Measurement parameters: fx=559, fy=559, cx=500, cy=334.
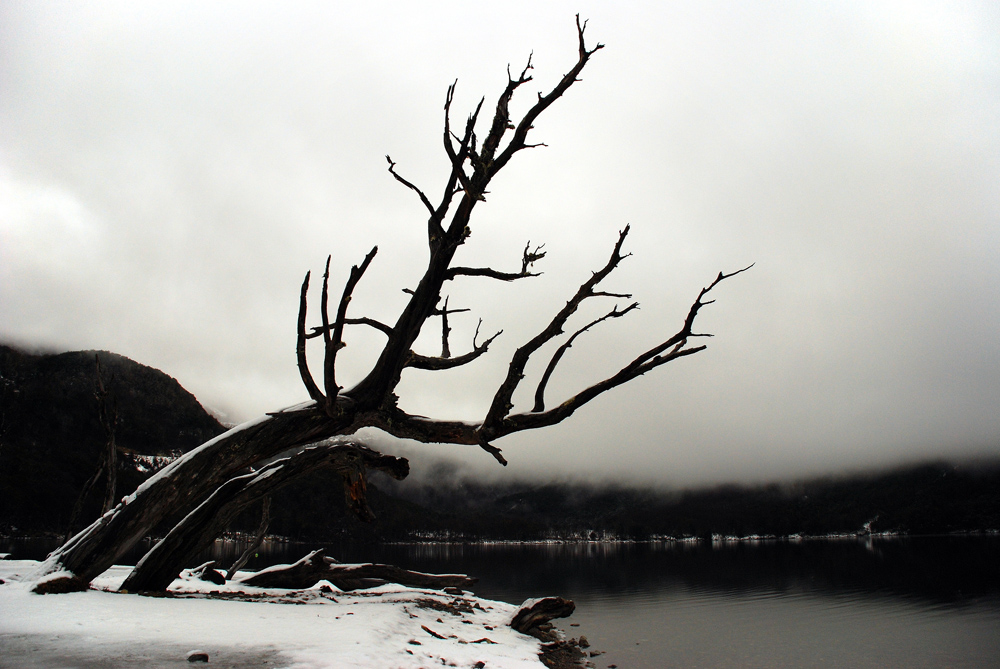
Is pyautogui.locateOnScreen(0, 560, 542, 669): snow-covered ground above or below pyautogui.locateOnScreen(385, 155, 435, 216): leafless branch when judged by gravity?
below

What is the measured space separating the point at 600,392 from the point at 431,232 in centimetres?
422

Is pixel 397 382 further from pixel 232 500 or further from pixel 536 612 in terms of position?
pixel 536 612

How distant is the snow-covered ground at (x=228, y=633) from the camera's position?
24.6 ft

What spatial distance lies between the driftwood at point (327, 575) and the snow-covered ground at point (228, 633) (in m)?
2.99

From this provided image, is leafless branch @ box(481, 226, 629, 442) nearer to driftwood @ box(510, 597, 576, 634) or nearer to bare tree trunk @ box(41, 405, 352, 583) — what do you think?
bare tree trunk @ box(41, 405, 352, 583)

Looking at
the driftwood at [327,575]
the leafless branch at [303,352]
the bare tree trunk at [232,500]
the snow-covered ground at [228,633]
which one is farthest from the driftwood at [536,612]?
the leafless branch at [303,352]

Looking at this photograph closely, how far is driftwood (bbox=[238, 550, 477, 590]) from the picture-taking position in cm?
1939

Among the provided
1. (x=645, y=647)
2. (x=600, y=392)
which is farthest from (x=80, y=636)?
(x=645, y=647)

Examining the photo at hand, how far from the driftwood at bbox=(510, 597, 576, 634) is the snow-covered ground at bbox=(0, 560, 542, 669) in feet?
11.8

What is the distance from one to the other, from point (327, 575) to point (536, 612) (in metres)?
7.75

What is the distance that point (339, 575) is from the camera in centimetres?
2038

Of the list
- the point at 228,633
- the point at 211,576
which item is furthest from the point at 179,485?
the point at 211,576

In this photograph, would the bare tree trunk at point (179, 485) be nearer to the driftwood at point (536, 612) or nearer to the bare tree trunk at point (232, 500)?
the bare tree trunk at point (232, 500)

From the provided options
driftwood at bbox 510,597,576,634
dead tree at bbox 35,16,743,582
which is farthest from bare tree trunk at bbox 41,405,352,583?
driftwood at bbox 510,597,576,634
